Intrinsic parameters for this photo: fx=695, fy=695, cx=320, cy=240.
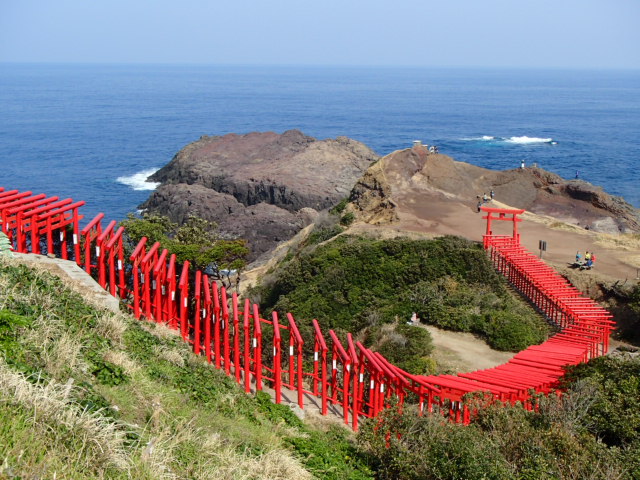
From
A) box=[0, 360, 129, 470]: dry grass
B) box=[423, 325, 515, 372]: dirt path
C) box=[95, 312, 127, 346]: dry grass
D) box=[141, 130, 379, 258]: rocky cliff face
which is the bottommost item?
box=[141, 130, 379, 258]: rocky cliff face

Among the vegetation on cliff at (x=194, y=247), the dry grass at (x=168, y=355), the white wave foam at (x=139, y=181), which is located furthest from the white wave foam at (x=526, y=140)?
the dry grass at (x=168, y=355)

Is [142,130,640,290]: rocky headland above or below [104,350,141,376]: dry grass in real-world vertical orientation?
below

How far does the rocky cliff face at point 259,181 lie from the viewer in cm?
5150

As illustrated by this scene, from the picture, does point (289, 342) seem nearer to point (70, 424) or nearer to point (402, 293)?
point (402, 293)

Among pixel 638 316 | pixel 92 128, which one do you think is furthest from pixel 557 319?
pixel 92 128

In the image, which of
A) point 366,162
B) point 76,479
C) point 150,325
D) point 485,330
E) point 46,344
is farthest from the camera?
point 366,162

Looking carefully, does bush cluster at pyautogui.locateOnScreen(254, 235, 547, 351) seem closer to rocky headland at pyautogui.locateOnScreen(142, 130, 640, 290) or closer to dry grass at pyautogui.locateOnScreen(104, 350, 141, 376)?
rocky headland at pyautogui.locateOnScreen(142, 130, 640, 290)

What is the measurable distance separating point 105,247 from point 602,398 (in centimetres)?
1119

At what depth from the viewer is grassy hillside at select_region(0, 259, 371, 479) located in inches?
252

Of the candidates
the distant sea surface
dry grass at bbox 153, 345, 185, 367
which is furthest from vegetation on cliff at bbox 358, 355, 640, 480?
the distant sea surface

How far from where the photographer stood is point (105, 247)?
16.4 metres

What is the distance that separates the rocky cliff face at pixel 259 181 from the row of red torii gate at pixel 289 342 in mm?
28730

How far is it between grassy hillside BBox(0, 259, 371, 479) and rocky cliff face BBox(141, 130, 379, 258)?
34.2m

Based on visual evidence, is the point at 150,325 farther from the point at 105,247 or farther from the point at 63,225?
the point at 63,225
